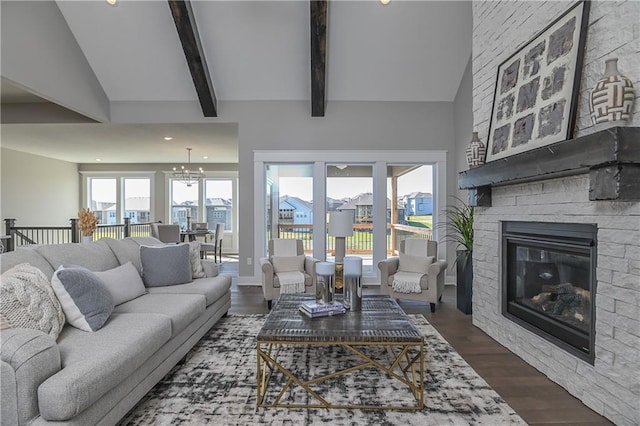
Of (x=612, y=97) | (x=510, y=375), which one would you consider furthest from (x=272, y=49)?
Result: (x=510, y=375)

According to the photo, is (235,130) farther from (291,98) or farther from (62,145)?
(62,145)

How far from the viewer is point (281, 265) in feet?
15.2

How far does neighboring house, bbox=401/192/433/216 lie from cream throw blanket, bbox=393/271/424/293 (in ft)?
5.66

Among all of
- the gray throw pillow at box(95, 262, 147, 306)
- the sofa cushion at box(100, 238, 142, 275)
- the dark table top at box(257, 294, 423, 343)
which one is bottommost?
the dark table top at box(257, 294, 423, 343)

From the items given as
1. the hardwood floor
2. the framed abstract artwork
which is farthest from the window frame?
the framed abstract artwork

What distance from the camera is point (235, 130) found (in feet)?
19.9

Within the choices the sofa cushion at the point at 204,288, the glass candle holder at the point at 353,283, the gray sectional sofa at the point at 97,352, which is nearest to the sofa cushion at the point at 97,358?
the gray sectional sofa at the point at 97,352

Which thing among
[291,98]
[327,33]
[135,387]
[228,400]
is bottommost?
[228,400]

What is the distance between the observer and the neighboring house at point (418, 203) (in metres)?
5.80

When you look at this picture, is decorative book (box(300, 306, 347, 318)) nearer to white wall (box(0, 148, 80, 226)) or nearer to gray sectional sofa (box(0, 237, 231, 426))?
gray sectional sofa (box(0, 237, 231, 426))

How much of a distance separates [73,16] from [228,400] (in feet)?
16.9

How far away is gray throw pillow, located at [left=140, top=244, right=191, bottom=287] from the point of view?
3.36m

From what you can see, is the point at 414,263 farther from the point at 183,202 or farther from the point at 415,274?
the point at 183,202

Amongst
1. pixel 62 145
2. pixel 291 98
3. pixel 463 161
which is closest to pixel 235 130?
pixel 291 98
